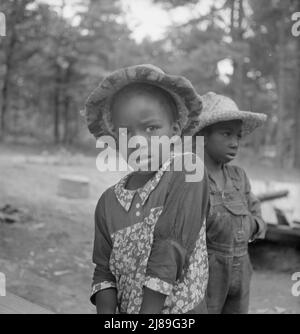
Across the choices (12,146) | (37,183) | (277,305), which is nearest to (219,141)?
(277,305)

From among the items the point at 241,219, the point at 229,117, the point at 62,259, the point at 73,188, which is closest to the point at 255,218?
the point at 241,219

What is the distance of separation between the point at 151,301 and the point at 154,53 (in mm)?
16971

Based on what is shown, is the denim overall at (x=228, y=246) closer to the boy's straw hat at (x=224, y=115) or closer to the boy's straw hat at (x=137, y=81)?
the boy's straw hat at (x=224, y=115)

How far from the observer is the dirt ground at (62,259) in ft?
12.4

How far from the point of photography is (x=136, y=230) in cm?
141

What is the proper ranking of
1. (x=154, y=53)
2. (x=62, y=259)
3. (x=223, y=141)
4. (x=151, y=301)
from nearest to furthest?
(x=151, y=301), (x=223, y=141), (x=62, y=259), (x=154, y=53)

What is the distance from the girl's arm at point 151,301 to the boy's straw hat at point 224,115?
109 cm

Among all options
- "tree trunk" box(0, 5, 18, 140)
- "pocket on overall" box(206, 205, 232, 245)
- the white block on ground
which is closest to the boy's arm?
"pocket on overall" box(206, 205, 232, 245)

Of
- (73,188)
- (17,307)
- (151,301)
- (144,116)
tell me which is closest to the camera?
(151,301)

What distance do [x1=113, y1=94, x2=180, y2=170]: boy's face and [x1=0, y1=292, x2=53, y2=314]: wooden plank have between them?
68 centimetres

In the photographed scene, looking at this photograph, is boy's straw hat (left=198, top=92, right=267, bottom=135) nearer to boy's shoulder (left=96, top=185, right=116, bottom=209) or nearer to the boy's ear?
the boy's ear

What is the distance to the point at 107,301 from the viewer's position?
57.8 inches

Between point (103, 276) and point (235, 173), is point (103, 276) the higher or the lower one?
the lower one

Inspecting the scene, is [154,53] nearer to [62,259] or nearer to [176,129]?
[62,259]
